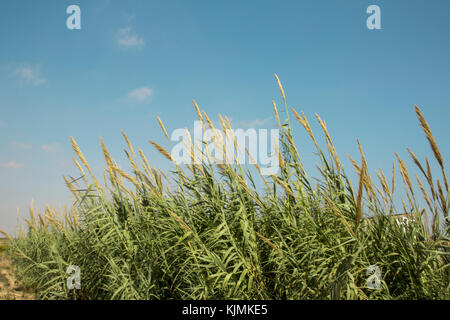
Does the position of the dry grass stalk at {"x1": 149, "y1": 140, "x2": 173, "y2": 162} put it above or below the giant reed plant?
above

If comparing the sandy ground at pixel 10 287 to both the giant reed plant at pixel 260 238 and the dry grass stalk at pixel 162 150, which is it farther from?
the dry grass stalk at pixel 162 150

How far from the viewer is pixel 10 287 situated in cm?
718

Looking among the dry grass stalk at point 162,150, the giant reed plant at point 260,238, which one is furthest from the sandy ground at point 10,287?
the dry grass stalk at point 162,150

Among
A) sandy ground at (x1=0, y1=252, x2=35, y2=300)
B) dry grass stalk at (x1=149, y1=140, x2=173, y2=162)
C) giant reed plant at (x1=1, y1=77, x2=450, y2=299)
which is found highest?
dry grass stalk at (x1=149, y1=140, x2=173, y2=162)

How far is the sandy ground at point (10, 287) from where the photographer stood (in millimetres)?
5988

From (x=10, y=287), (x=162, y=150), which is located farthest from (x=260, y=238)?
(x=10, y=287)

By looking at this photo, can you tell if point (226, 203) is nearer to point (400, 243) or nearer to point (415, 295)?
point (400, 243)

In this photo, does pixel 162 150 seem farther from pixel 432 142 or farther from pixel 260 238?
pixel 432 142

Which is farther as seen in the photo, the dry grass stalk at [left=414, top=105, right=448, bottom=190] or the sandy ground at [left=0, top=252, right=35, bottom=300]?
the sandy ground at [left=0, top=252, right=35, bottom=300]

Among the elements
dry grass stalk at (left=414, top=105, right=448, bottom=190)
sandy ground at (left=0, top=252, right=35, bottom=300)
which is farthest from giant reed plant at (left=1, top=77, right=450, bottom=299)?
sandy ground at (left=0, top=252, right=35, bottom=300)

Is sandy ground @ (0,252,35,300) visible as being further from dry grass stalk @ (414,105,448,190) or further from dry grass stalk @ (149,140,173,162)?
dry grass stalk @ (414,105,448,190)

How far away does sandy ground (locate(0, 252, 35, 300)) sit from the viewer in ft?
19.6

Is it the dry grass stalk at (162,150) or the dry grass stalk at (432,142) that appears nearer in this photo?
the dry grass stalk at (432,142)
